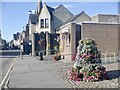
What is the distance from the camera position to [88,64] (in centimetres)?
1408

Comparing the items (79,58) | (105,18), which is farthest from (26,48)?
(79,58)

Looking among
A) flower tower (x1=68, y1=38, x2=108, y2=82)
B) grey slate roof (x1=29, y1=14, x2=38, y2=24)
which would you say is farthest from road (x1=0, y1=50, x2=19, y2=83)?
grey slate roof (x1=29, y1=14, x2=38, y2=24)

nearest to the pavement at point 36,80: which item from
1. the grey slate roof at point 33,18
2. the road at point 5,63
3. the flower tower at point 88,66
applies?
the flower tower at point 88,66

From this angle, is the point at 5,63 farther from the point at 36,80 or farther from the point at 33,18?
the point at 33,18

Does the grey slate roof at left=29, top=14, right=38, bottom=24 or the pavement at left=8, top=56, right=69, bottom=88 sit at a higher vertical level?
the grey slate roof at left=29, top=14, right=38, bottom=24

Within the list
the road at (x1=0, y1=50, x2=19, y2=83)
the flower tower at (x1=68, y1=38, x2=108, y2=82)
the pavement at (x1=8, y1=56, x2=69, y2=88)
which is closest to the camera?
the pavement at (x1=8, y1=56, x2=69, y2=88)

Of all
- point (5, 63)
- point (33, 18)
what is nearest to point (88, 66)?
point (5, 63)

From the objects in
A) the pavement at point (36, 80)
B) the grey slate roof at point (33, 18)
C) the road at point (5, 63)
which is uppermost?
the grey slate roof at point (33, 18)

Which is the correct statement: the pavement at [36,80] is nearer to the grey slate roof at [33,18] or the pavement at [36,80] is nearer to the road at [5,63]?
the road at [5,63]

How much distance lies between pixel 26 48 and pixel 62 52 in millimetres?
24259

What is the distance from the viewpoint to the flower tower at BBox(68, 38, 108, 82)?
13.5 metres

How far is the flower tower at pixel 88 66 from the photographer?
1350cm

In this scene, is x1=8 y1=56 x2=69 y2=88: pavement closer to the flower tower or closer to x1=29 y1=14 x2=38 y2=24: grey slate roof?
the flower tower

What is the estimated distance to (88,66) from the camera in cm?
1391
